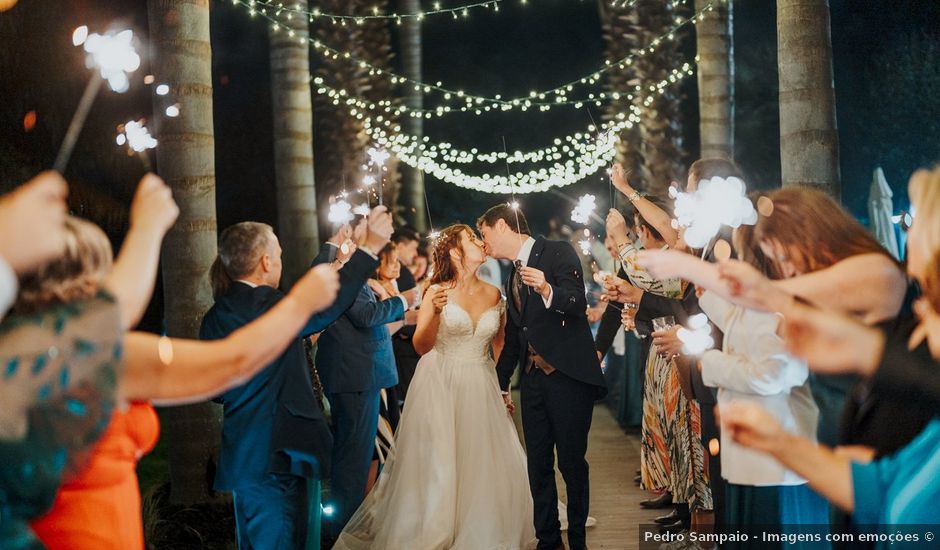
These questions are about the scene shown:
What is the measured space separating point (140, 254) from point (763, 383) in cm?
244

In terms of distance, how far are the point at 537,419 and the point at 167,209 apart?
3.48m

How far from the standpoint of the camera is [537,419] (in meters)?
5.84

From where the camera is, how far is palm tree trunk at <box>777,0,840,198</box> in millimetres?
5871

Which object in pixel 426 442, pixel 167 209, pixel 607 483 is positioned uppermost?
pixel 167 209

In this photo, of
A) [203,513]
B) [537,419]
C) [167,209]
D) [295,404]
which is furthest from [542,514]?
[167,209]

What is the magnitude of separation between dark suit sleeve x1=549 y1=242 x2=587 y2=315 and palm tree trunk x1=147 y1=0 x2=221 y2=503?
251 centimetres

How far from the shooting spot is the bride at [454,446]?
19.2 ft

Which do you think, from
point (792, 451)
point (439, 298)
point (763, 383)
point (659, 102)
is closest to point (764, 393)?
point (763, 383)

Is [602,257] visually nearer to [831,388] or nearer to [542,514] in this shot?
[542,514]

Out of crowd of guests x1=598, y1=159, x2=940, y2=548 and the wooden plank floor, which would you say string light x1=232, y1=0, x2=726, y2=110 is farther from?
crowd of guests x1=598, y1=159, x2=940, y2=548

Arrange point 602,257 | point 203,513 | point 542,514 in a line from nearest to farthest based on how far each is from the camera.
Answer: point 542,514 < point 203,513 < point 602,257

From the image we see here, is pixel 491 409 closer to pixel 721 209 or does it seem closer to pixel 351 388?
pixel 351 388

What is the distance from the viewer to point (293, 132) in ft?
31.4

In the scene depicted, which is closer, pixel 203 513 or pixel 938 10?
pixel 203 513
